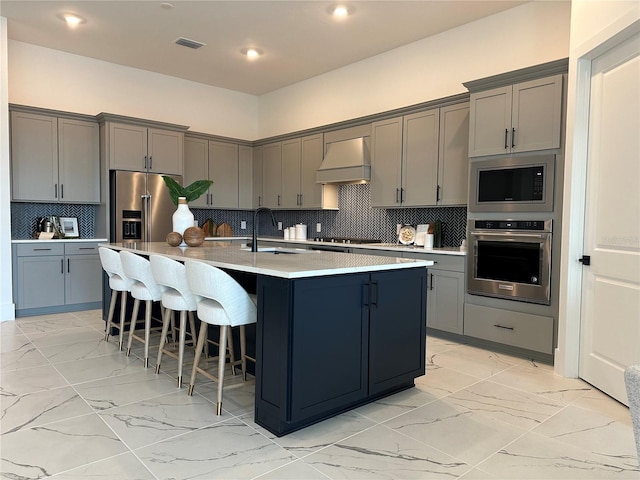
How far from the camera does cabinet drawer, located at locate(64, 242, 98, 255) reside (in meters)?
5.30

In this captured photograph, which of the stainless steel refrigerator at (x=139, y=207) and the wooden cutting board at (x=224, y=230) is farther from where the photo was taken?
Answer: the wooden cutting board at (x=224, y=230)

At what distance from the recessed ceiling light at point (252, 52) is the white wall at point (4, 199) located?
251cm

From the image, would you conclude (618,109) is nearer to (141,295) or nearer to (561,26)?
(561,26)

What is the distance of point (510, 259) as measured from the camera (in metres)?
3.79

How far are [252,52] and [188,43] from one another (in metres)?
0.76

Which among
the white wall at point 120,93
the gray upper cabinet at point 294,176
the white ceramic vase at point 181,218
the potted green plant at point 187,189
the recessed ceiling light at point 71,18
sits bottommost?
the white ceramic vase at point 181,218

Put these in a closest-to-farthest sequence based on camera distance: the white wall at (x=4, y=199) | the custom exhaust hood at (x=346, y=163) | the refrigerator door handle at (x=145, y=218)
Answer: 1. the white wall at (x=4, y=199)
2. the custom exhaust hood at (x=346, y=163)
3. the refrigerator door handle at (x=145, y=218)

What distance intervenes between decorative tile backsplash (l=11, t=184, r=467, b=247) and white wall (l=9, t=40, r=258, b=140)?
1290mm

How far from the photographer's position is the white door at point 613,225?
9.05 ft

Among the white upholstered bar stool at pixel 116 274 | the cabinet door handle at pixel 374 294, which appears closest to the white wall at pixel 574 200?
the cabinet door handle at pixel 374 294

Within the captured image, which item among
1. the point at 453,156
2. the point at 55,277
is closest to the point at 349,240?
the point at 453,156

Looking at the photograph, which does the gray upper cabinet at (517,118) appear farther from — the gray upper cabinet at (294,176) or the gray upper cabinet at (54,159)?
the gray upper cabinet at (54,159)

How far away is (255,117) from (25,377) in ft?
18.0

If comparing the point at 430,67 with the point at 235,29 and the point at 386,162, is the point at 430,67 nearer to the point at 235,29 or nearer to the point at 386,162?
the point at 386,162
